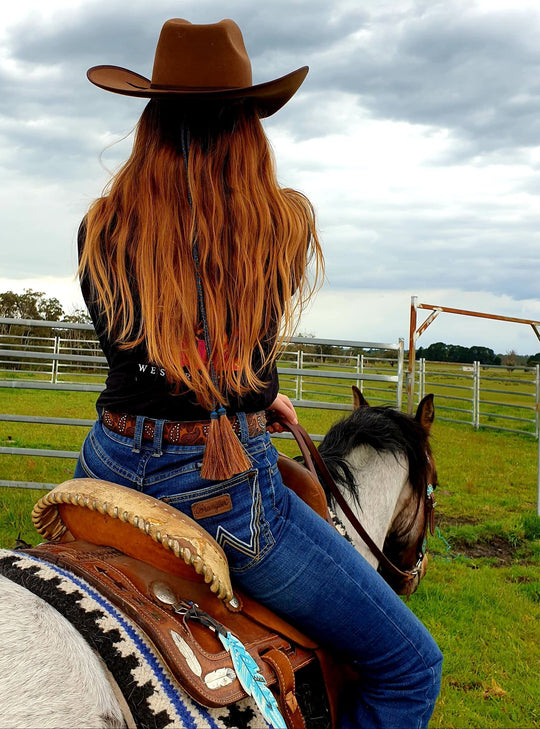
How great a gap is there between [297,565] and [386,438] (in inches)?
45.6

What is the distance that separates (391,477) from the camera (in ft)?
8.07

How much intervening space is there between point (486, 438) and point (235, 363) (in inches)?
457

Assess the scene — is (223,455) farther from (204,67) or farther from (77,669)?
(204,67)

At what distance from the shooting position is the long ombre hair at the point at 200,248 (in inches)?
59.1

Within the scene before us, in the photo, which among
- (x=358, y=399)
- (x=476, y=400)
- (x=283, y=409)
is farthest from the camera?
(x=476, y=400)

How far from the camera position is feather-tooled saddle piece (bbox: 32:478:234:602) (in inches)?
52.7

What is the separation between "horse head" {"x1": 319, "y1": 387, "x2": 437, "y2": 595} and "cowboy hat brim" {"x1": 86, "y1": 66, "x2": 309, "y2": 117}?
1394mm

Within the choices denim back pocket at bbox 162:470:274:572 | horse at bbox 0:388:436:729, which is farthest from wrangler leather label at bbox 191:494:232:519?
horse at bbox 0:388:436:729

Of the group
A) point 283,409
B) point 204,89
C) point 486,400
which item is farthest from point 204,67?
point 486,400

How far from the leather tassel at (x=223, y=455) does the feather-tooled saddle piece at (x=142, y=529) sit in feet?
0.44

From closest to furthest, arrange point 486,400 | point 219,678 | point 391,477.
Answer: point 219,678 → point 391,477 → point 486,400

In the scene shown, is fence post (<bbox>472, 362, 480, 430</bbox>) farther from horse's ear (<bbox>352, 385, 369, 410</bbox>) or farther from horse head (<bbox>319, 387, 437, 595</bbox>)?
horse head (<bbox>319, 387, 437, 595</bbox>)

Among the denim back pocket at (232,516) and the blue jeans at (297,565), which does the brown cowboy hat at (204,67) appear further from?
the denim back pocket at (232,516)

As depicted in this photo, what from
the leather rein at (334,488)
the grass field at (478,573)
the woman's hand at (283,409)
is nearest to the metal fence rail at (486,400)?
the grass field at (478,573)
